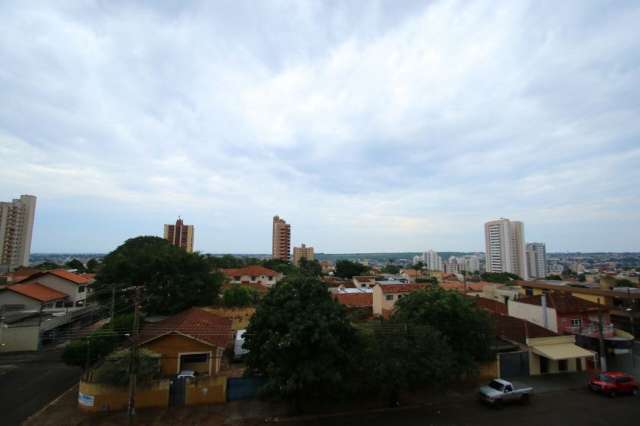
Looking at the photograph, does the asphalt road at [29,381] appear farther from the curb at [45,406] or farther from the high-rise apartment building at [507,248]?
the high-rise apartment building at [507,248]

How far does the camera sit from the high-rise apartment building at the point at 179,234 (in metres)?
115

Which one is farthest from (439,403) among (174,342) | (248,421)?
(174,342)

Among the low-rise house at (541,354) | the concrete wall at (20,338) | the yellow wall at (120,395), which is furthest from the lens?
the concrete wall at (20,338)

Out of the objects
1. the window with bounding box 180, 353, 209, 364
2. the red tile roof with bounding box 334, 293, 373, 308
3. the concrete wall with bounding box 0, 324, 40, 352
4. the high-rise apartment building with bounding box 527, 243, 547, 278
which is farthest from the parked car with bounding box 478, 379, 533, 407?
the high-rise apartment building with bounding box 527, 243, 547, 278

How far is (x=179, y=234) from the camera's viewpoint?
4560 inches

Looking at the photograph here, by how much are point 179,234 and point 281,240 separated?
39.0 m

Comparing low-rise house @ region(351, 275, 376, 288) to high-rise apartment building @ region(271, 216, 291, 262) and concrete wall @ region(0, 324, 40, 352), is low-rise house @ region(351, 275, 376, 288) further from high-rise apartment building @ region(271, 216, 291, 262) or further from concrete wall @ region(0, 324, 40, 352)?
high-rise apartment building @ region(271, 216, 291, 262)

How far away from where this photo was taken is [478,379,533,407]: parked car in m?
16.5

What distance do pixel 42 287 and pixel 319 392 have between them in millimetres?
38762

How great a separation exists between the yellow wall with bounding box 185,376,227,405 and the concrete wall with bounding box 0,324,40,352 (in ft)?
66.8

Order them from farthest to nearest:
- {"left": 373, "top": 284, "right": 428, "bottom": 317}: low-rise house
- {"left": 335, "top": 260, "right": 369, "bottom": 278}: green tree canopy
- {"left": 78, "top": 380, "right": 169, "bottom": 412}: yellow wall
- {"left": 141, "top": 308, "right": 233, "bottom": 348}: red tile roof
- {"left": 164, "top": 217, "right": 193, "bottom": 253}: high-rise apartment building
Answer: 1. {"left": 164, "top": 217, "right": 193, "bottom": 253}: high-rise apartment building
2. {"left": 335, "top": 260, "right": 369, "bottom": 278}: green tree canopy
3. {"left": 373, "top": 284, "right": 428, "bottom": 317}: low-rise house
4. {"left": 141, "top": 308, "right": 233, "bottom": 348}: red tile roof
5. {"left": 78, "top": 380, "right": 169, "bottom": 412}: yellow wall

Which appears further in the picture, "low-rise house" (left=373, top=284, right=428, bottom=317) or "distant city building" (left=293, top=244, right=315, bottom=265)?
"distant city building" (left=293, top=244, right=315, bottom=265)

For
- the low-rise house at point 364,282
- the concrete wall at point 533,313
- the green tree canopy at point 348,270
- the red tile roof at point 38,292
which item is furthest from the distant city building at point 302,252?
the concrete wall at point 533,313

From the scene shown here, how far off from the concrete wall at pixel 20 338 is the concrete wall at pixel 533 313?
42.0 metres
